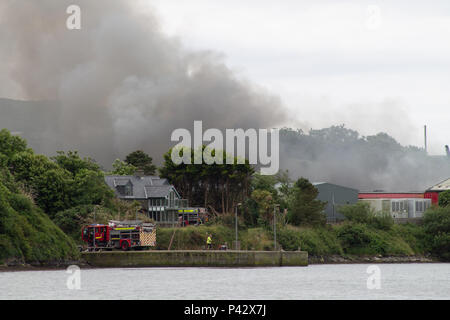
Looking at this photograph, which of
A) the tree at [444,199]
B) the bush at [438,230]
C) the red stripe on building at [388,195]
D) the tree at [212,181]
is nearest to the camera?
the bush at [438,230]

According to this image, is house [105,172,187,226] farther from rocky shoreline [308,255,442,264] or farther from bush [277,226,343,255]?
rocky shoreline [308,255,442,264]

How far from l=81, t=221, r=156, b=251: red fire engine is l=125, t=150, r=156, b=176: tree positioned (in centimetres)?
6356

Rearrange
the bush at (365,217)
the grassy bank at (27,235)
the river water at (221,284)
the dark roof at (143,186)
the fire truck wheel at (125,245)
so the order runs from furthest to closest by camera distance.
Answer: the dark roof at (143,186)
the bush at (365,217)
the fire truck wheel at (125,245)
the grassy bank at (27,235)
the river water at (221,284)

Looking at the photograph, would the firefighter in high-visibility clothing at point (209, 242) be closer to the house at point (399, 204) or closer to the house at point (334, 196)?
the house at point (334, 196)

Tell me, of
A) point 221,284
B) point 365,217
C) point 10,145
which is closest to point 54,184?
point 10,145

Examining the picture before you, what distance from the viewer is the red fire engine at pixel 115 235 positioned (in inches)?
3898

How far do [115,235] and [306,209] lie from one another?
31564mm

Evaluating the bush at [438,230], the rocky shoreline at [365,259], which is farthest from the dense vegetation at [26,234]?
the bush at [438,230]

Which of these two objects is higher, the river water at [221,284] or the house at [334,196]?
A: the house at [334,196]

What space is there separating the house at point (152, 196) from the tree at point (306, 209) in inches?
667

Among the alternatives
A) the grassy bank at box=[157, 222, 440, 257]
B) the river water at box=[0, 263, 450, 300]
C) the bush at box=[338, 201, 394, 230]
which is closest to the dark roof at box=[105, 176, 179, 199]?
the grassy bank at box=[157, 222, 440, 257]

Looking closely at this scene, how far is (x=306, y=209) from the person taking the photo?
122 meters

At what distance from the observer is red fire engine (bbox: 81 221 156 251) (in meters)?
99.0

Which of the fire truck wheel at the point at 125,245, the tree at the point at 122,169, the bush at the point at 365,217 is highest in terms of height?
the tree at the point at 122,169
